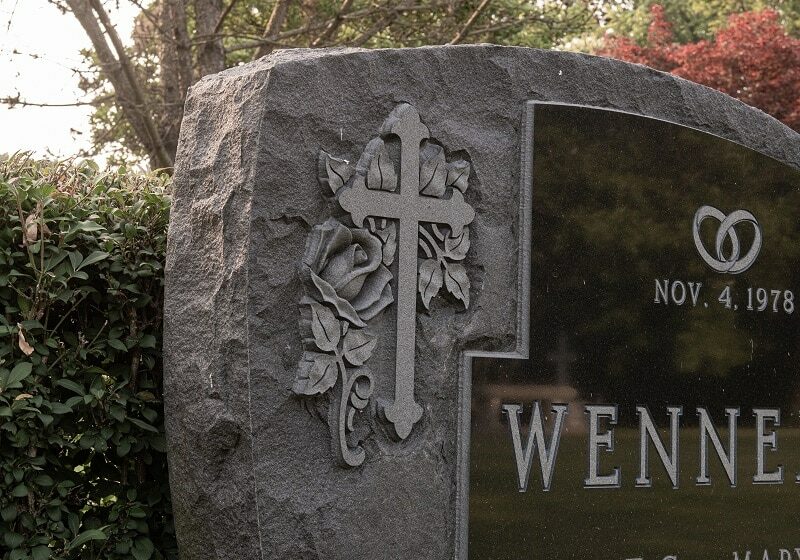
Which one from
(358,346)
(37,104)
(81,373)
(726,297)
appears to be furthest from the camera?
(37,104)

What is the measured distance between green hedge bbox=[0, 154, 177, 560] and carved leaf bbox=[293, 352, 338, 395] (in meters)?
0.62

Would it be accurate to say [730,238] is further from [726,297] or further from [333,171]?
[333,171]

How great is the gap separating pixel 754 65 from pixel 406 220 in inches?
377

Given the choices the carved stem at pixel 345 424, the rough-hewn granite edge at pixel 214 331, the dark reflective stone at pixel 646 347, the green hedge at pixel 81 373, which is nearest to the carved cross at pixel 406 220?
the carved stem at pixel 345 424

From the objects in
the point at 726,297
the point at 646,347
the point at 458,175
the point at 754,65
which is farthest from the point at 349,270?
the point at 754,65

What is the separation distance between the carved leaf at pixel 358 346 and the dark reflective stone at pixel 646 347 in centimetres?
35

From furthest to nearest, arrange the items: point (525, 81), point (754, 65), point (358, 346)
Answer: point (754, 65), point (525, 81), point (358, 346)

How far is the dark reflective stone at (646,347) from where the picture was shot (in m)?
3.06

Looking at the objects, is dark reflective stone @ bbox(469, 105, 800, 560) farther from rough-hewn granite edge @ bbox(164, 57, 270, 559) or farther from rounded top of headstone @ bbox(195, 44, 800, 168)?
rough-hewn granite edge @ bbox(164, 57, 270, 559)

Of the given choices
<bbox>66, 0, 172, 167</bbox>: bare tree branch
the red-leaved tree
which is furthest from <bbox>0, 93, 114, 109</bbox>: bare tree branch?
the red-leaved tree

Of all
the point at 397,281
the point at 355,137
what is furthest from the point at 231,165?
the point at 397,281

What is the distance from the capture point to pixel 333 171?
2762 mm

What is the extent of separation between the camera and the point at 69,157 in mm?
3457

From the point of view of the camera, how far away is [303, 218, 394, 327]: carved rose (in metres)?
2.72
